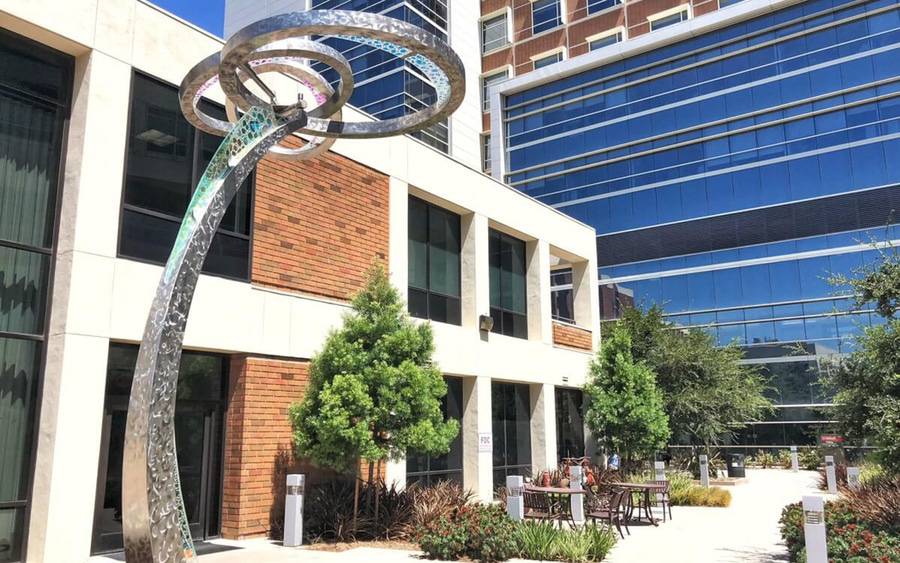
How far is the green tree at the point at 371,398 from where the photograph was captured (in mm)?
11641

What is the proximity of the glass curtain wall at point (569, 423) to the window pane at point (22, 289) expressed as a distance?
15.7 metres

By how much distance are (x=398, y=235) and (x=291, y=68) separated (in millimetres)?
8160

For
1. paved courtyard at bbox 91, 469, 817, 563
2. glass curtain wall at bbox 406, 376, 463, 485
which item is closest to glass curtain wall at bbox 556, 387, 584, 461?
paved courtyard at bbox 91, 469, 817, 563

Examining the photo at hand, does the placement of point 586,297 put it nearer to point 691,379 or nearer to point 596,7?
point 691,379

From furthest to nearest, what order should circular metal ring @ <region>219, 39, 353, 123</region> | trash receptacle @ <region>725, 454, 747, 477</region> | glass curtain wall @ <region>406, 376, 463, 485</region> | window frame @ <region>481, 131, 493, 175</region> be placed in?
window frame @ <region>481, 131, 493, 175</region>, trash receptacle @ <region>725, 454, 747, 477</region>, glass curtain wall @ <region>406, 376, 463, 485</region>, circular metal ring @ <region>219, 39, 353, 123</region>

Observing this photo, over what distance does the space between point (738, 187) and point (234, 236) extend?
33.5 meters

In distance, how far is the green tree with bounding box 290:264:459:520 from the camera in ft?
38.2

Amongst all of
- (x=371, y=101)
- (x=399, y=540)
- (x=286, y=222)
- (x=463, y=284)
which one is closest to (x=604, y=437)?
(x=463, y=284)

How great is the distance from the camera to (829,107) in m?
37.4

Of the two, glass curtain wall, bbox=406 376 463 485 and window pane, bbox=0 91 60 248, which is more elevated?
window pane, bbox=0 91 60 248

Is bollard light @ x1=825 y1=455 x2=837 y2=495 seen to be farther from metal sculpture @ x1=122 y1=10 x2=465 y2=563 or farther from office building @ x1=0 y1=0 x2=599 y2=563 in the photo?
metal sculpture @ x1=122 y1=10 x2=465 y2=563

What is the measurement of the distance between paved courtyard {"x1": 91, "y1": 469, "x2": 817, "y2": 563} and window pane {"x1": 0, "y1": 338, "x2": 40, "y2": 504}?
1517 millimetres

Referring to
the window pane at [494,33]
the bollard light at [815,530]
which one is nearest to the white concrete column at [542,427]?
the bollard light at [815,530]

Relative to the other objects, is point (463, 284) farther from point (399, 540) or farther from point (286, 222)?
point (399, 540)
